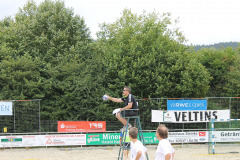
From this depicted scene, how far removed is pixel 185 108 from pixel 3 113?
406 inches

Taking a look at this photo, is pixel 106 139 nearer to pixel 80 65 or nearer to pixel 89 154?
pixel 89 154

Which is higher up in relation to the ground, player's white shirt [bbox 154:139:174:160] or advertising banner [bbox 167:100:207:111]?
advertising banner [bbox 167:100:207:111]

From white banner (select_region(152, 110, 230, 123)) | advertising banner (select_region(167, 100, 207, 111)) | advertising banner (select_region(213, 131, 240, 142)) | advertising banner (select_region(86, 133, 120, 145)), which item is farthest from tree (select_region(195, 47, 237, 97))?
advertising banner (select_region(86, 133, 120, 145))

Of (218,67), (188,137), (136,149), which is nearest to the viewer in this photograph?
(136,149)

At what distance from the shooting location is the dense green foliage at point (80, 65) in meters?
18.5

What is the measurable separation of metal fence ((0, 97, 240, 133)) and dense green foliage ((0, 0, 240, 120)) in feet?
5.00

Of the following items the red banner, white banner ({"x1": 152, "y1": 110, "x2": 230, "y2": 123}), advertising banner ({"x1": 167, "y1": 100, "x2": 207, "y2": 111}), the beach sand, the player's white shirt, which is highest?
advertising banner ({"x1": 167, "y1": 100, "x2": 207, "y2": 111})

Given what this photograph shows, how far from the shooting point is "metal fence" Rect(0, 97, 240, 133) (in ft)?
53.1

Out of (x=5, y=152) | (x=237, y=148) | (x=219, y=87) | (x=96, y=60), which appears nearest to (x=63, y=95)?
(x=96, y=60)

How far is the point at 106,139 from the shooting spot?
16438mm

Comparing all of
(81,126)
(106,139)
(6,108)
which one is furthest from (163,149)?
(6,108)

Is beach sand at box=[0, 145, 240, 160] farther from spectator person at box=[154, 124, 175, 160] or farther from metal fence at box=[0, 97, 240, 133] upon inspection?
spectator person at box=[154, 124, 175, 160]

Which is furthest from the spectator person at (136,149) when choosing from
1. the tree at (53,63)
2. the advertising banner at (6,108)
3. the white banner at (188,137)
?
the tree at (53,63)

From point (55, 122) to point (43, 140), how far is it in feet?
3.91
